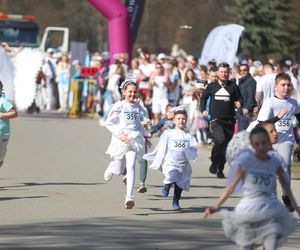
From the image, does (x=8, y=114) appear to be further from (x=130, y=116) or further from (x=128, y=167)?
(x=128, y=167)

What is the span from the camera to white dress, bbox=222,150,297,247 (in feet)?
28.2

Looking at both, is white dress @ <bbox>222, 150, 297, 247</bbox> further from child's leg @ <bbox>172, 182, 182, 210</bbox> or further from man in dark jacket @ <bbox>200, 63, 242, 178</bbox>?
man in dark jacket @ <bbox>200, 63, 242, 178</bbox>

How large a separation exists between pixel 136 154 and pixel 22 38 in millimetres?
28570

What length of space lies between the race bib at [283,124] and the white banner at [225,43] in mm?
9847

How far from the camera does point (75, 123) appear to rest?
3031cm

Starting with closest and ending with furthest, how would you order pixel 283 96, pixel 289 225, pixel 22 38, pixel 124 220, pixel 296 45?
pixel 289 225 → pixel 124 220 → pixel 283 96 → pixel 22 38 → pixel 296 45

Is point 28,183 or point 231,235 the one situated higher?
point 231,235

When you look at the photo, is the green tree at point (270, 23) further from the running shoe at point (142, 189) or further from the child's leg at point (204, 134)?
the running shoe at point (142, 189)

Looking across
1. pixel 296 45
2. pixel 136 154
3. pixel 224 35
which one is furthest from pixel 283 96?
pixel 296 45

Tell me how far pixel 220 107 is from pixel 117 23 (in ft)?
44.3

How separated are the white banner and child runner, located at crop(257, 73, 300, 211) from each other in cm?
984

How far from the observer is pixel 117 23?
3128 cm

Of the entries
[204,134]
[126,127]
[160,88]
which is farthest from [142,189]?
[160,88]

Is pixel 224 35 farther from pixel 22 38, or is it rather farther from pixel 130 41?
pixel 22 38
